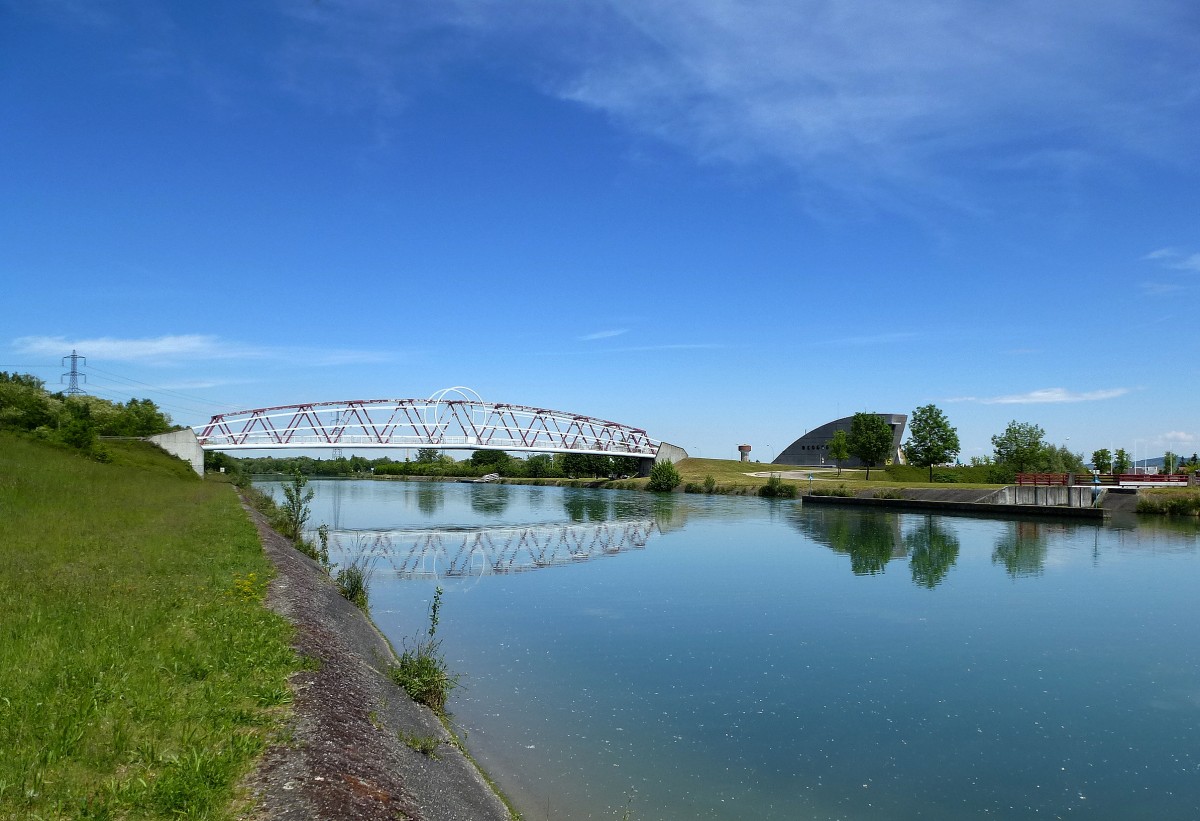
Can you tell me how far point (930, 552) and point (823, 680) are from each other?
24.0 metres

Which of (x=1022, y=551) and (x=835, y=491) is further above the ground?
(x=835, y=491)

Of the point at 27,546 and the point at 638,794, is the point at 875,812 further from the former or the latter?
the point at 27,546

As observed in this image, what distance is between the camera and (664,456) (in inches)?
4970

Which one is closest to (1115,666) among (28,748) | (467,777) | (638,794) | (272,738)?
(638,794)

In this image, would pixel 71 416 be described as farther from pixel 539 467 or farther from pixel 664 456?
pixel 539 467

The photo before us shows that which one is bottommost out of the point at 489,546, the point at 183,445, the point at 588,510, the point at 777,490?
the point at 588,510

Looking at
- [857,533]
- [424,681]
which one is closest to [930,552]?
[857,533]

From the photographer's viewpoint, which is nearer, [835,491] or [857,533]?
[857,533]

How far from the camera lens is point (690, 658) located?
648 inches

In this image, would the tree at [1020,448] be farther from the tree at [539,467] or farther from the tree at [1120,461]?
the tree at [539,467]

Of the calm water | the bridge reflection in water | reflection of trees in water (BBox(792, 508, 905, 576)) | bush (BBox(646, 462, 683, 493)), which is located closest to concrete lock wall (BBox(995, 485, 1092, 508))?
reflection of trees in water (BBox(792, 508, 905, 576))

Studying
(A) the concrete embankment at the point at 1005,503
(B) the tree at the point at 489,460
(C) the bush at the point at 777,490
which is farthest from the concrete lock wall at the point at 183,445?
(B) the tree at the point at 489,460

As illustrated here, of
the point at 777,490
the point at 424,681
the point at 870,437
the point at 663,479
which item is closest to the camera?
the point at 424,681

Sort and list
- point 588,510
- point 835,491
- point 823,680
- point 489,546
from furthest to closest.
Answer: point 835,491, point 588,510, point 489,546, point 823,680
